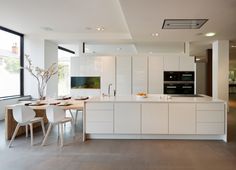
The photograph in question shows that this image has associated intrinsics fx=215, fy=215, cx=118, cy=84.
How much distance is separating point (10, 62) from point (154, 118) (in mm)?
4949

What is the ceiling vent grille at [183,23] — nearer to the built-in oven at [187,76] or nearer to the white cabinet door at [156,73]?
the white cabinet door at [156,73]

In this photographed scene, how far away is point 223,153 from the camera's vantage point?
3.61 metres

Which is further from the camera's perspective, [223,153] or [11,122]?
[11,122]

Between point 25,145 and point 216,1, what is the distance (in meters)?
4.19

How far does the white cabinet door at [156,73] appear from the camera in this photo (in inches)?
278

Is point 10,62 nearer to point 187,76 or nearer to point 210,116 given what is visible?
→ point 187,76

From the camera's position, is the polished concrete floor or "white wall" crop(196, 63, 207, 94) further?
"white wall" crop(196, 63, 207, 94)

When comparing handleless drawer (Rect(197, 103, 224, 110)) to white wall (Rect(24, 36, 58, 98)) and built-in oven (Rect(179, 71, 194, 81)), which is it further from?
white wall (Rect(24, 36, 58, 98))

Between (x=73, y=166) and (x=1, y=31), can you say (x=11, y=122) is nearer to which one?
(x=73, y=166)

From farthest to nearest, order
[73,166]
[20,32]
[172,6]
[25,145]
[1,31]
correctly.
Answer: [20,32] < [1,31] < [25,145] < [172,6] < [73,166]

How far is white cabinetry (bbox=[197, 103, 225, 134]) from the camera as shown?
14.0 feet

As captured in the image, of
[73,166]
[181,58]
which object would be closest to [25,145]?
[73,166]

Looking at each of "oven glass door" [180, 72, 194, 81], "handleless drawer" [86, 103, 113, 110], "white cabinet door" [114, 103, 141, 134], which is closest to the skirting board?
"white cabinet door" [114, 103, 141, 134]

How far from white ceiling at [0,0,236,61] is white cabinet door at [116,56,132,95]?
688 millimetres
